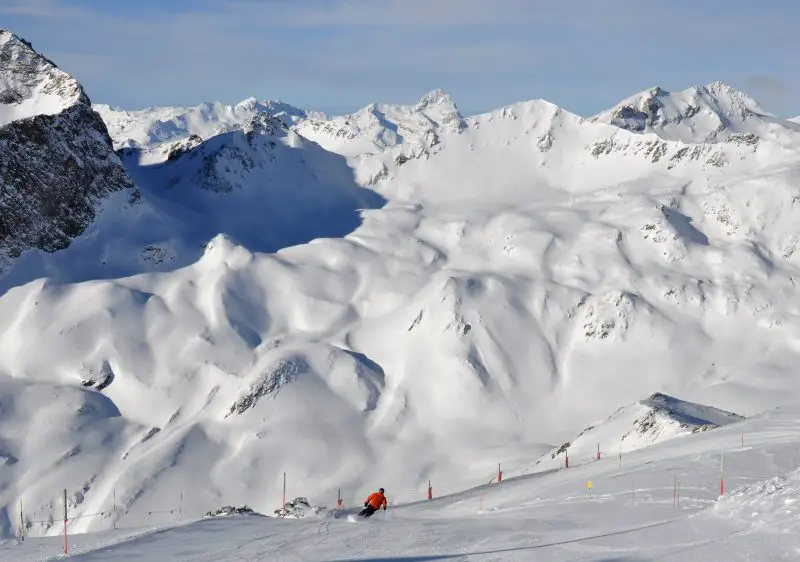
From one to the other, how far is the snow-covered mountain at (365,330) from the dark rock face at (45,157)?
460 cm

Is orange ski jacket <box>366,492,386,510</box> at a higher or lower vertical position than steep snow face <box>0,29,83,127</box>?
lower

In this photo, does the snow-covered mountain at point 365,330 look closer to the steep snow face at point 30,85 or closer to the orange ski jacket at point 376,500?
the steep snow face at point 30,85

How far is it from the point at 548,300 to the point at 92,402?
7779cm

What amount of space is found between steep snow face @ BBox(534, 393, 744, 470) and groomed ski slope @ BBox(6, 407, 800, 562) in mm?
29603

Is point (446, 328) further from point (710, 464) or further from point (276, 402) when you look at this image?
point (710, 464)

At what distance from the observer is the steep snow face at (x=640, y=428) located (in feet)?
235

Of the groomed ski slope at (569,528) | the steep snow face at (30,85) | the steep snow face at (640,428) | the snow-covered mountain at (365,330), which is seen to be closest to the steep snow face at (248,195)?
the snow-covered mountain at (365,330)

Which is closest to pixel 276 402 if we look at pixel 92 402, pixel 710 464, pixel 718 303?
pixel 92 402

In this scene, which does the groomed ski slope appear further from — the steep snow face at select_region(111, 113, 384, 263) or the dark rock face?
the steep snow face at select_region(111, 113, 384, 263)

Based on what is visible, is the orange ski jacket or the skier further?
the orange ski jacket

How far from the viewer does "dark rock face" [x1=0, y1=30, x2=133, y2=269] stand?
15025cm

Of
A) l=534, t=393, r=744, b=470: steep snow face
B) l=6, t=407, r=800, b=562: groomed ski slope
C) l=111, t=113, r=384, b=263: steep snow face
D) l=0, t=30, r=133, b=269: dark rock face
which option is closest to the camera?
l=6, t=407, r=800, b=562: groomed ski slope

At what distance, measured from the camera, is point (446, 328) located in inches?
5645

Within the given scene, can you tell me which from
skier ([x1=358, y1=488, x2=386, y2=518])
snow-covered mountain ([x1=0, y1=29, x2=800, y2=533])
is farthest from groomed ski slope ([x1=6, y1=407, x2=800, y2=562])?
snow-covered mountain ([x1=0, y1=29, x2=800, y2=533])
